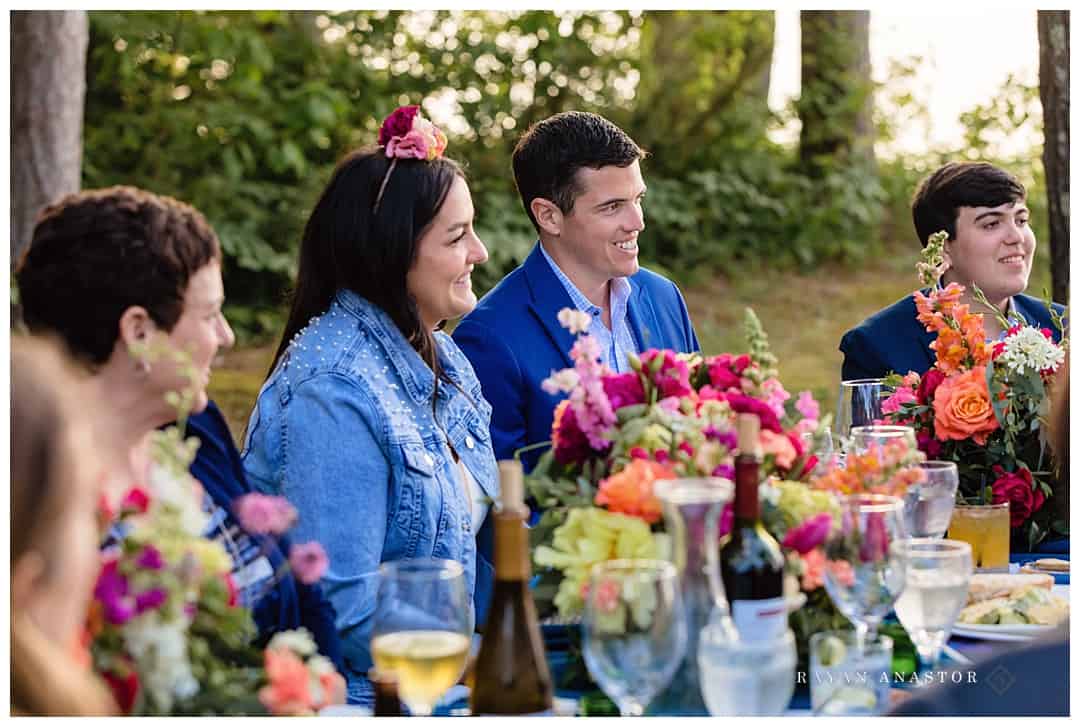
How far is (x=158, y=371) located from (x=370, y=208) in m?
0.95

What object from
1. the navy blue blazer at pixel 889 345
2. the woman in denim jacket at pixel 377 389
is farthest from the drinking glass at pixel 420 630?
the navy blue blazer at pixel 889 345

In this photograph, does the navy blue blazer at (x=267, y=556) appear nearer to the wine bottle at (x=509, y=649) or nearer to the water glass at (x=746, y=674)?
the wine bottle at (x=509, y=649)

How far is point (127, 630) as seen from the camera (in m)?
1.45

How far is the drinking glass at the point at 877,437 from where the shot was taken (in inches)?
89.4

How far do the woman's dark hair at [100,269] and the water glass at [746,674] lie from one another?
0.85m

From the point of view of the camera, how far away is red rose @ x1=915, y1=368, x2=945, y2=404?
2.84 metres

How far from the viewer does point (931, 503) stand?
2268 mm

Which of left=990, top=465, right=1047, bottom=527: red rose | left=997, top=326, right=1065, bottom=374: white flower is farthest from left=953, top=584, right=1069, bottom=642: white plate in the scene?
left=997, top=326, right=1065, bottom=374: white flower

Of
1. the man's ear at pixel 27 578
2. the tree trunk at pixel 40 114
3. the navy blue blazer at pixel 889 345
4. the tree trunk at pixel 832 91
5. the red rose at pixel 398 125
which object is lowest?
the man's ear at pixel 27 578

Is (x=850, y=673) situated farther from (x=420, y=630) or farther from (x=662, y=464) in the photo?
(x=420, y=630)

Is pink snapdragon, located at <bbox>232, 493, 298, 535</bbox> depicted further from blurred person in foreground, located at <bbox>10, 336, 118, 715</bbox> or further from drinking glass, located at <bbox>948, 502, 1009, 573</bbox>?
drinking glass, located at <bbox>948, 502, 1009, 573</bbox>

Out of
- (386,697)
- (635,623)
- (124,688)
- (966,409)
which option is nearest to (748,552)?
(635,623)
